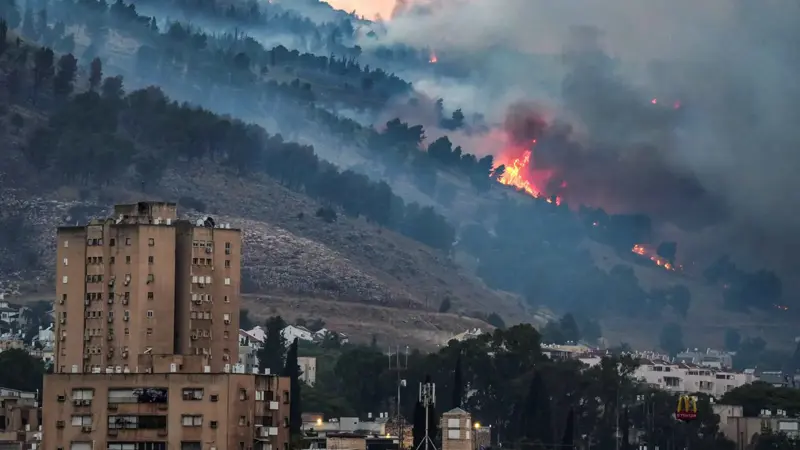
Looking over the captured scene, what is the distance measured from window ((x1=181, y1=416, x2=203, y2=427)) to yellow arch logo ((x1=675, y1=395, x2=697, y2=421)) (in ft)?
251

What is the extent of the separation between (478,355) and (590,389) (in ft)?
30.8

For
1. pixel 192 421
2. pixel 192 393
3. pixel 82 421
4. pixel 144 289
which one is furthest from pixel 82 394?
pixel 144 289

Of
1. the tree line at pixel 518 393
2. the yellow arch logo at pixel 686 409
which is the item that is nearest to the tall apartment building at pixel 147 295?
the tree line at pixel 518 393

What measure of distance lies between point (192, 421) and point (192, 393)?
1197 mm

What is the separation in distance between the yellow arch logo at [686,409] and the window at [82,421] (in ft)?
256

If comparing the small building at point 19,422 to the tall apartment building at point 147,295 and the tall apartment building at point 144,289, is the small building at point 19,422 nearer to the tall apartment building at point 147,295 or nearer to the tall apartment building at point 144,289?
the tall apartment building at point 147,295

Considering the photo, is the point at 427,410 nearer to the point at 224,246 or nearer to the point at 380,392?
the point at 224,246

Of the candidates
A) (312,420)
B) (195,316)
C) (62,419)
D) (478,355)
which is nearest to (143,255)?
(195,316)

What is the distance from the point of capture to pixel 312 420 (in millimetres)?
161625

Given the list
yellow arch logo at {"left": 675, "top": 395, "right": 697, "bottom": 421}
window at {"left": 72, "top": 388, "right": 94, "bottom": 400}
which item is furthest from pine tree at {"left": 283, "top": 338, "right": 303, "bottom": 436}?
yellow arch logo at {"left": 675, "top": 395, "right": 697, "bottom": 421}

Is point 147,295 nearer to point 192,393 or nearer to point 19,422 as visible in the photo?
point 19,422

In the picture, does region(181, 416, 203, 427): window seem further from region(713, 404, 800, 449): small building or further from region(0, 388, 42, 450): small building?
region(713, 404, 800, 449): small building

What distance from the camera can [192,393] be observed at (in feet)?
323

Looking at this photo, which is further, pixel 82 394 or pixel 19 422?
pixel 19 422
